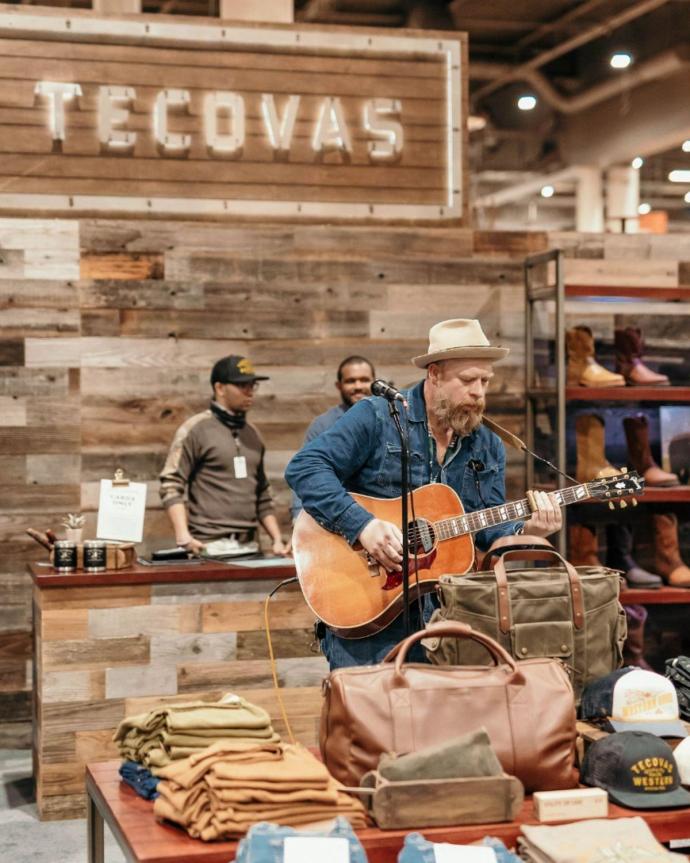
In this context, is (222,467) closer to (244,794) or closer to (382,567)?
(382,567)

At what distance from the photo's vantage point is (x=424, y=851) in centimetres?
216

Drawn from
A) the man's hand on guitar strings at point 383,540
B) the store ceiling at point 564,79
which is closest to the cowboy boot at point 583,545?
the store ceiling at point 564,79

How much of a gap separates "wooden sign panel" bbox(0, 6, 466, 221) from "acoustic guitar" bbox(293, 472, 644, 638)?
3.33 meters

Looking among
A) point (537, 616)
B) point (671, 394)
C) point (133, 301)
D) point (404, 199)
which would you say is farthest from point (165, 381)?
point (537, 616)

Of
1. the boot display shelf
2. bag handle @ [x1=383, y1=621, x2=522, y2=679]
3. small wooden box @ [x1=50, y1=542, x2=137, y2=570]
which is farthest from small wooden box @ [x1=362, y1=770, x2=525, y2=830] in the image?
the boot display shelf

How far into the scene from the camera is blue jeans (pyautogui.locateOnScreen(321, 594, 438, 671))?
145 inches

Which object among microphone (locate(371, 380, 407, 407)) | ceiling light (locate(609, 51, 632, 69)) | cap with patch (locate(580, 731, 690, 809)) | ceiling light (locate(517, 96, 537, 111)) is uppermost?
ceiling light (locate(609, 51, 632, 69))

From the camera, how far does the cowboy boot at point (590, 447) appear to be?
22.0ft

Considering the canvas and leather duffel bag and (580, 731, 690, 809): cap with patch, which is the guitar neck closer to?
the canvas and leather duffel bag

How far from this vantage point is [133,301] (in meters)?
6.49

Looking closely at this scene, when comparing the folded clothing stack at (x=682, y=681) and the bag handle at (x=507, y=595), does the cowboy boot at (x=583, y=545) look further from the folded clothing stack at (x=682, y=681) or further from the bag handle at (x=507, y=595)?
the bag handle at (x=507, y=595)

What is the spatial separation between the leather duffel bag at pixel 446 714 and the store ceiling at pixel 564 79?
666 cm

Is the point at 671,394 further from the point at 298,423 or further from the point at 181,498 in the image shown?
the point at 181,498

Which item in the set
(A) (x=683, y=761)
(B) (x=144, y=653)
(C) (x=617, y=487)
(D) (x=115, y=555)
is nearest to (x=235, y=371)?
(D) (x=115, y=555)
